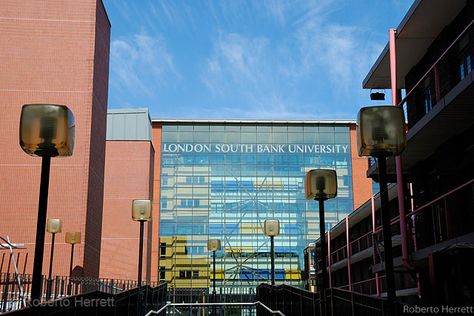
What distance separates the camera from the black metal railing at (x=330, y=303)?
6004mm

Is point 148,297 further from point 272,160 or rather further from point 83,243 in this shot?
point 272,160

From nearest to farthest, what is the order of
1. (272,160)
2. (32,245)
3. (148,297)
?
(148,297)
(32,245)
(272,160)

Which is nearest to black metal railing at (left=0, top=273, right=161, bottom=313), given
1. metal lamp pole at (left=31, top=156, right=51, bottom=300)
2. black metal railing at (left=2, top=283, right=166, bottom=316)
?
black metal railing at (left=2, top=283, right=166, bottom=316)

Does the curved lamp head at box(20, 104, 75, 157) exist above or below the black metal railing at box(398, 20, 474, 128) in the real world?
below

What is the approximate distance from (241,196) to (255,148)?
496cm

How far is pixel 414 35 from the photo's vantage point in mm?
13812

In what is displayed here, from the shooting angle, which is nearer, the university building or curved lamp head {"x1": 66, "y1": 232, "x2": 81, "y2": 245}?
curved lamp head {"x1": 66, "y1": 232, "x2": 81, "y2": 245}

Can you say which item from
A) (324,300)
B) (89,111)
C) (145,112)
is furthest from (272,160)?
(324,300)

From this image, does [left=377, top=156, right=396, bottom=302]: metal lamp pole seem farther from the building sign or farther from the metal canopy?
the building sign

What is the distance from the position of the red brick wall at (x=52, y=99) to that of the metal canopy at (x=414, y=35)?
13.3 metres

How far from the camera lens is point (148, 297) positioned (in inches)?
546

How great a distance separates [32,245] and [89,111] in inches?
233

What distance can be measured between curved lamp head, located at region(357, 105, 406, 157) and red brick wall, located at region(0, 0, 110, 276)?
19.7m

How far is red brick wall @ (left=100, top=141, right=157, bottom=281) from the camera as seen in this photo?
4188 centimetres
